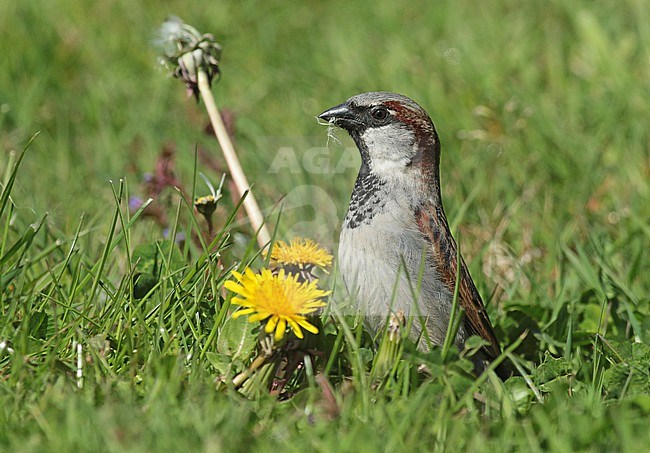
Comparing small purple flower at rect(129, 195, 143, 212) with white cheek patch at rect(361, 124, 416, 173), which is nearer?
white cheek patch at rect(361, 124, 416, 173)

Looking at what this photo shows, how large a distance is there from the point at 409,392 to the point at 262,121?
359cm

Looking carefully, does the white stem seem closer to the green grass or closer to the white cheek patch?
the green grass

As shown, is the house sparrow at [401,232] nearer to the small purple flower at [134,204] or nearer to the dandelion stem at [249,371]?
the dandelion stem at [249,371]

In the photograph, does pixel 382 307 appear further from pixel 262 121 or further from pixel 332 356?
pixel 262 121

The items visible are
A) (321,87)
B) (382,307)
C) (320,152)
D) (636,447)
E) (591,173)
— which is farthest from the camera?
(321,87)

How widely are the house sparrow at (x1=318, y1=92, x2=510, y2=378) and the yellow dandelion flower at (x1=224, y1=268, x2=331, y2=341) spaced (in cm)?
38

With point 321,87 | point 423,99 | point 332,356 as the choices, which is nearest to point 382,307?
point 332,356

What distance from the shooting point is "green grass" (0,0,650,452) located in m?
2.63

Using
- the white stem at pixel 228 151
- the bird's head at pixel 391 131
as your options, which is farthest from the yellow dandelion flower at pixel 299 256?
the bird's head at pixel 391 131

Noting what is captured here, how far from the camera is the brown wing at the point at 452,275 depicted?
352 centimetres

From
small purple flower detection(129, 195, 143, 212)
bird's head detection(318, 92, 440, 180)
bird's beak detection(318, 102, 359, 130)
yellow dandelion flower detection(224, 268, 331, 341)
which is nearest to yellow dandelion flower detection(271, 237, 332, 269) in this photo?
yellow dandelion flower detection(224, 268, 331, 341)

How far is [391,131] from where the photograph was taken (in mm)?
3746

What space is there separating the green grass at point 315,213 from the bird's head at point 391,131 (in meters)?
0.51

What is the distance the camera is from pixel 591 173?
5.32m
